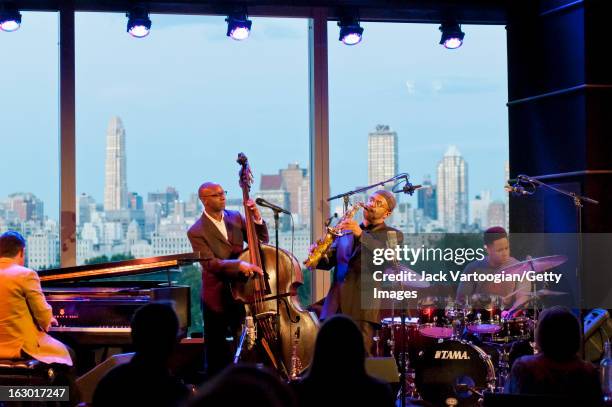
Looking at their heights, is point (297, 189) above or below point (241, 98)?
below

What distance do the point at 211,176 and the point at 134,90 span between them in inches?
43.1

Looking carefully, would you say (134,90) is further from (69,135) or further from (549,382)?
(549,382)

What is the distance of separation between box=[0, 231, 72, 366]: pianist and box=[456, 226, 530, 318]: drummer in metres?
2.91

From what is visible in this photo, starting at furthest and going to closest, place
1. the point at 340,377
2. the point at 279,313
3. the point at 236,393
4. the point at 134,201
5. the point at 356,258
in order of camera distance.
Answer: the point at 134,201 < the point at 356,258 < the point at 279,313 < the point at 340,377 < the point at 236,393

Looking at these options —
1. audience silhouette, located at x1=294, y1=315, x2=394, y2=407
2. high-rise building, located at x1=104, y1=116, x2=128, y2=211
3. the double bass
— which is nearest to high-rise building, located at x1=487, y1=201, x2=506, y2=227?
the double bass

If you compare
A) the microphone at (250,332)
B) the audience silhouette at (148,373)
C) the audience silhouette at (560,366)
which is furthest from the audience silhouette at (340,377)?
the microphone at (250,332)

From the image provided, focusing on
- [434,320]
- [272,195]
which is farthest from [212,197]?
[434,320]

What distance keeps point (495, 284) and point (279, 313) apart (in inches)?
65.4

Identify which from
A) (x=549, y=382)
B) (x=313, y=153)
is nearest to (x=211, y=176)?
(x=313, y=153)

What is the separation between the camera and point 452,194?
8.37 metres

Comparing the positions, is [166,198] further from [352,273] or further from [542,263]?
[542,263]

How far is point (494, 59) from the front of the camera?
8.46 metres

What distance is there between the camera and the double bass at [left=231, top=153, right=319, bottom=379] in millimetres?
6035

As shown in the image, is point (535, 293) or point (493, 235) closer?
point (535, 293)
